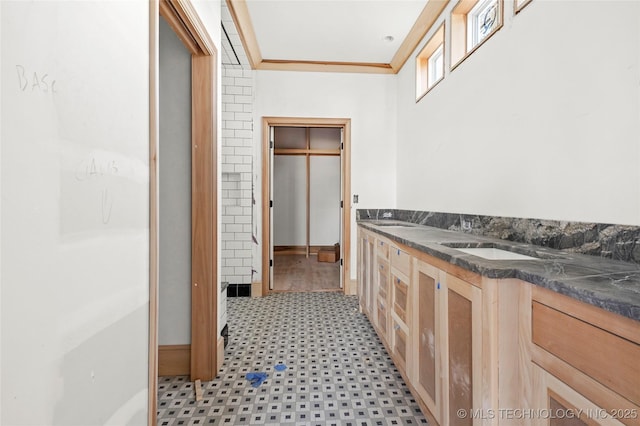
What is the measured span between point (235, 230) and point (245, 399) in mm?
2110

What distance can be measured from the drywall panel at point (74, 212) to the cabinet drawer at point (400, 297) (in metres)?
1.28

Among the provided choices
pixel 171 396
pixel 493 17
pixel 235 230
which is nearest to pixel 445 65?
pixel 493 17

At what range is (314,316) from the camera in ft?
9.96

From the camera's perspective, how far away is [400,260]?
6.00ft

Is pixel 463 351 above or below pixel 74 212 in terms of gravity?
below

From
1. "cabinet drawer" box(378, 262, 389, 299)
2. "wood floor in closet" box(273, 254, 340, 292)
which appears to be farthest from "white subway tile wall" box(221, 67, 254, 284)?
"cabinet drawer" box(378, 262, 389, 299)

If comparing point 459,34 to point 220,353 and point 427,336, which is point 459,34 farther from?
point 220,353

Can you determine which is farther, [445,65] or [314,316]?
[314,316]

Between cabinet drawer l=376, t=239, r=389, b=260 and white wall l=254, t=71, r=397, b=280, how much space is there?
1431mm

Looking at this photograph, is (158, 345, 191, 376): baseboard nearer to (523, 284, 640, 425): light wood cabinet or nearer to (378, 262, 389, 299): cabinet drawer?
(378, 262, 389, 299): cabinet drawer

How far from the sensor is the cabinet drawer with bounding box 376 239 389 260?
2137 millimetres

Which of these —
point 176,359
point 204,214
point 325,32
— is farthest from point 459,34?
point 176,359

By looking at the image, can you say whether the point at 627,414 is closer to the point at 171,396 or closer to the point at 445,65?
the point at 171,396

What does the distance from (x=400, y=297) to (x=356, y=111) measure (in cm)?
260
